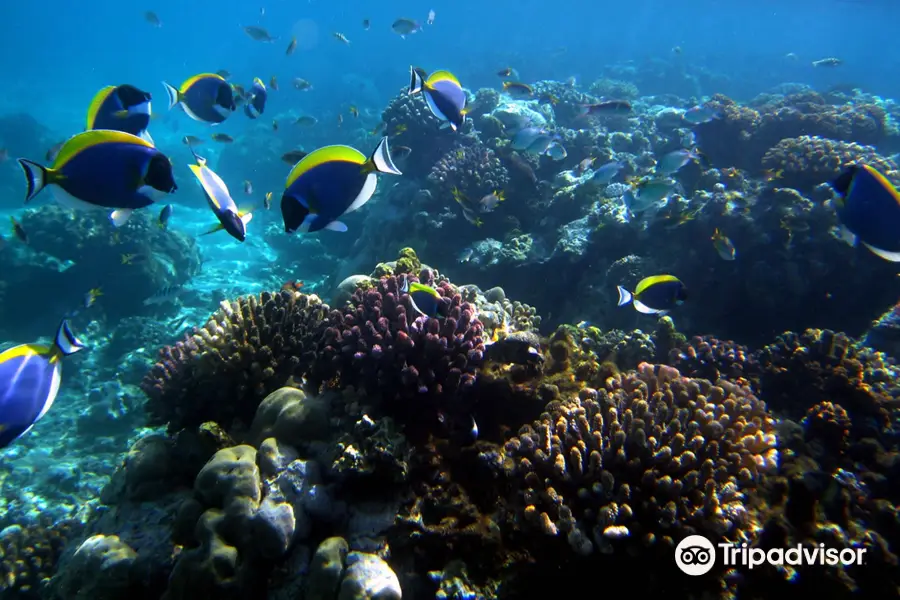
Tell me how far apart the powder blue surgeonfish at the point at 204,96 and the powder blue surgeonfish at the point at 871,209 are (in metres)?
5.90

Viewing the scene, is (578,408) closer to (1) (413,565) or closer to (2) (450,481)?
(2) (450,481)

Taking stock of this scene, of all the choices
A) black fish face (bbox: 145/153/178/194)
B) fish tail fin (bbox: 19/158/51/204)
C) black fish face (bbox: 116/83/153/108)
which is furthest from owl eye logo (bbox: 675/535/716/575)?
black fish face (bbox: 116/83/153/108)

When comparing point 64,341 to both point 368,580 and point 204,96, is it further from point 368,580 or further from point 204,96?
point 204,96

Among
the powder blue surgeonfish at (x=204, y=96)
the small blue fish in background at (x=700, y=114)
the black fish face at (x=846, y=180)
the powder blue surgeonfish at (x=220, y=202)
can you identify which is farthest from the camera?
the small blue fish in background at (x=700, y=114)

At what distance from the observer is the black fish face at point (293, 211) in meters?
2.39

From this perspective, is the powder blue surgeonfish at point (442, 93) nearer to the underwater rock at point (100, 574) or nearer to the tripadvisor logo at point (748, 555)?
the tripadvisor logo at point (748, 555)

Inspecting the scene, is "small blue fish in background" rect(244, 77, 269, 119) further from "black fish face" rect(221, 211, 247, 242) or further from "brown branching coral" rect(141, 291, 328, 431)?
"black fish face" rect(221, 211, 247, 242)

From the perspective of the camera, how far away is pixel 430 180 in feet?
31.8

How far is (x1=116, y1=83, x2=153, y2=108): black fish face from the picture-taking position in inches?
143

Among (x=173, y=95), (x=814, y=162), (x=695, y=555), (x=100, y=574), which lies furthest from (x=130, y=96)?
(x=814, y=162)

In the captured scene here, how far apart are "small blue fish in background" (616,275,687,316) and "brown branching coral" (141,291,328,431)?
3085 millimetres

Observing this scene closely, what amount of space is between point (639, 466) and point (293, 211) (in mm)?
2872

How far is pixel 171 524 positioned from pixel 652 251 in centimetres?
792

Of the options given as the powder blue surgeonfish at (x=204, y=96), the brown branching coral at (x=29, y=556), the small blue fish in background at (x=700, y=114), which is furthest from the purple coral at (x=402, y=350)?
the small blue fish in background at (x=700, y=114)
